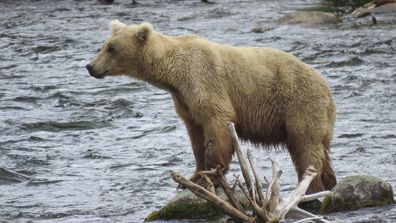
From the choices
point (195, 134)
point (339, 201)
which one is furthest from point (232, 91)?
point (339, 201)

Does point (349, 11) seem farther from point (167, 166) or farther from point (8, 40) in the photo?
point (167, 166)

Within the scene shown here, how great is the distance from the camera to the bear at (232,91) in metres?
8.24

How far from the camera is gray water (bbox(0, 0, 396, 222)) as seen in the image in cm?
927

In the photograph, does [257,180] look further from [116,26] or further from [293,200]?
[116,26]

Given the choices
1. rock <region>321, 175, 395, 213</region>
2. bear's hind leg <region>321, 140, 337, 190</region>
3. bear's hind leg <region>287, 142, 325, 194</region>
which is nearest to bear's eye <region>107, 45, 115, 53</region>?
bear's hind leg <region>287, 142, 325, 194</region>

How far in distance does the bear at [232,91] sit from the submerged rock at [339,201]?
354 millimetres

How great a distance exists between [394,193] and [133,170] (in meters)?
3.03

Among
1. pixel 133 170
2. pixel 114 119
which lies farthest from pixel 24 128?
pixel 133 170

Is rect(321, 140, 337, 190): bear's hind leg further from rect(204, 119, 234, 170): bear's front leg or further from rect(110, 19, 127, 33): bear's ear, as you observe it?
rect(110, 19, 127, 33): bear's ear

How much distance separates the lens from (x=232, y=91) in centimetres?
847

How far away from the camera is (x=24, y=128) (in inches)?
492

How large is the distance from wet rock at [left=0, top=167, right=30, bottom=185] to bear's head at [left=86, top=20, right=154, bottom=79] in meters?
2.05

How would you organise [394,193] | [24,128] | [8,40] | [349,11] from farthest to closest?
[349,11], [8,40], [24,128], [394,193]

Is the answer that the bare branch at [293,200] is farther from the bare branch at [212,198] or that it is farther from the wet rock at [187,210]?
the wet rock at [187,210]
